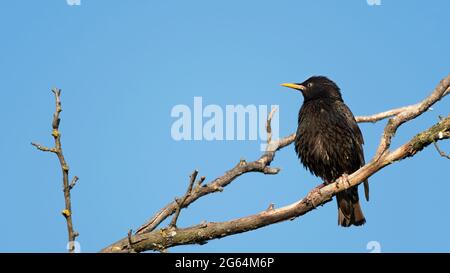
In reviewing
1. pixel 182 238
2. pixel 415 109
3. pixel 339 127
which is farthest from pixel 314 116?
pixel 182 238

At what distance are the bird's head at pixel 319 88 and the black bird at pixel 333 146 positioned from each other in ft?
1.16

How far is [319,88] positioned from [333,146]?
1397 millimetres

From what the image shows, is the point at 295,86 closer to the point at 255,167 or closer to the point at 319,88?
the point at 319,88

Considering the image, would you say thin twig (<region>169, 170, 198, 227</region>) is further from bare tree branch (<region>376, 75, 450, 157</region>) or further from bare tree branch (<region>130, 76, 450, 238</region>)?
bare tree branch (<region>376, 75, 450, 157</region>)

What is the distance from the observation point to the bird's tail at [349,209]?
9445mm

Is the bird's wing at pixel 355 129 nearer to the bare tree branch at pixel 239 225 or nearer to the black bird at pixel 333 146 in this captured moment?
the black bird at pixel 333 146

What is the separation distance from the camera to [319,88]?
10.3m

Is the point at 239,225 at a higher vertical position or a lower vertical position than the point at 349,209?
lower

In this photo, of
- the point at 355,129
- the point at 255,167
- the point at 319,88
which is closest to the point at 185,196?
the point at 255,167

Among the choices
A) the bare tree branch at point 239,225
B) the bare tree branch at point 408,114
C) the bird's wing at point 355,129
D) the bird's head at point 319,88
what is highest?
the bird's head at point 319,88

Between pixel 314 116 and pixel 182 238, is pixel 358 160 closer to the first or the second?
pixel 314 116

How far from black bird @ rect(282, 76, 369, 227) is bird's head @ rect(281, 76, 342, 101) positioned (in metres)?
0.35

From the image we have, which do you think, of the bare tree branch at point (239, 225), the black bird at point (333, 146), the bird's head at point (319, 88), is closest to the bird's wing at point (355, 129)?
the black bird at point (333, 146)
